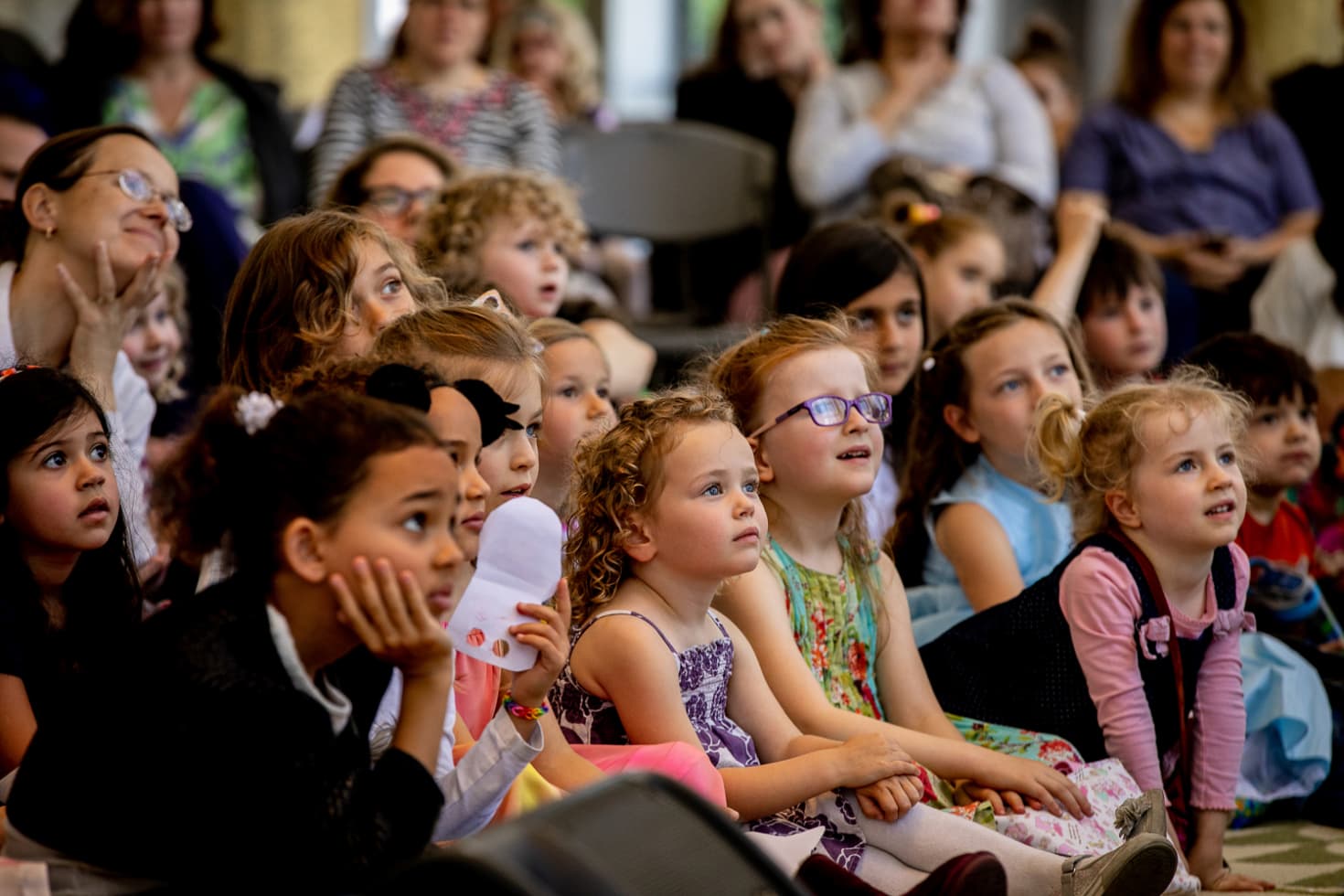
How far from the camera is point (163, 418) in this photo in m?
3.12

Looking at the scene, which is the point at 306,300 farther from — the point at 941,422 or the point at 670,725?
the point at 941,422

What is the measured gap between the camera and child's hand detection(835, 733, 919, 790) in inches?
75.6

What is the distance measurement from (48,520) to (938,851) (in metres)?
1.11

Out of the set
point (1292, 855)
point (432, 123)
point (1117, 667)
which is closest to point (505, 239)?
point (1117, 667)

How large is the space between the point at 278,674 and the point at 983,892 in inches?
29.4

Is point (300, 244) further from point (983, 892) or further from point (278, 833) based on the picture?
point (983, 892)

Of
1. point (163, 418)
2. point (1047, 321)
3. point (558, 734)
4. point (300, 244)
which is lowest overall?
point (163, 418)

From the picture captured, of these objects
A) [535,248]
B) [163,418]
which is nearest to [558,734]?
[535,248]

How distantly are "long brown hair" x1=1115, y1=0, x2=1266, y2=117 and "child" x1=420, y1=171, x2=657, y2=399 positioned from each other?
7.16 ft

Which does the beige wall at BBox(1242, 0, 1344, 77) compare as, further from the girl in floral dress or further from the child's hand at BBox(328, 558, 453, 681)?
the child's hand at BBox(328, 558, 453, 681)

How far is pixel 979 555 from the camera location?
2568mm

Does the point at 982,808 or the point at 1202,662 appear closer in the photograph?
the point at 982,808

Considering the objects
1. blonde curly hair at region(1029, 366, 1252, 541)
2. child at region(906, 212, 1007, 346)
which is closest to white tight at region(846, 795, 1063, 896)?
blonde curly hair at region(1029, 366, 1252, 541)

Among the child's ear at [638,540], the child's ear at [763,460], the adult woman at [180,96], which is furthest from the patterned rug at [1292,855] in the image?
the adult woman at [180,96]
